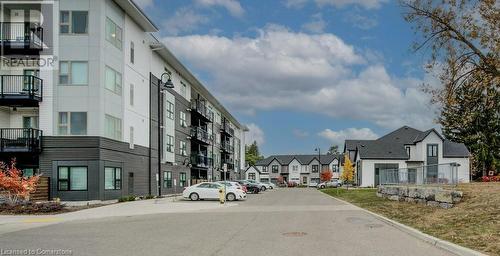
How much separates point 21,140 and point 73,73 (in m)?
5.13

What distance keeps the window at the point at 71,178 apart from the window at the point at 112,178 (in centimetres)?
147

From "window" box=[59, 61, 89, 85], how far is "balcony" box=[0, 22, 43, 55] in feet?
6.01

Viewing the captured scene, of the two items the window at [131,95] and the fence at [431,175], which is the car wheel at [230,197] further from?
the fence at [431,175]

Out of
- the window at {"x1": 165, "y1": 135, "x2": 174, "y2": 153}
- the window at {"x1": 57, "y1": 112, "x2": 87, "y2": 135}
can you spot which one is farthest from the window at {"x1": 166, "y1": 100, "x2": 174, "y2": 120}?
the window at {"x1": 57, "y1": 112, "x2": 87, "y2": 135}

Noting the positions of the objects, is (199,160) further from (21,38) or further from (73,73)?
(21,38)

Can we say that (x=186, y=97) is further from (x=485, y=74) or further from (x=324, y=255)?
(x=324, y=255)

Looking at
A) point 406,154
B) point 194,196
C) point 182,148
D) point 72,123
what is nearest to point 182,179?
point 182,148

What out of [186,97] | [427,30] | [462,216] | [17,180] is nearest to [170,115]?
[186,97]

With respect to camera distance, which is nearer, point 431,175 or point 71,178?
point 431,175

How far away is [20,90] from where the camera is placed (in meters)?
32.1

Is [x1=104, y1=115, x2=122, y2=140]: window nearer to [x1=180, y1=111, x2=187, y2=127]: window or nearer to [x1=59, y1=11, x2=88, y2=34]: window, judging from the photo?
[x1=59, y1=11, x2=88, y2=34]: window

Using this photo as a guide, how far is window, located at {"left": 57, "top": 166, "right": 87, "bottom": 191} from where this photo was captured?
31.9m

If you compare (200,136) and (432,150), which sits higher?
(200,136)

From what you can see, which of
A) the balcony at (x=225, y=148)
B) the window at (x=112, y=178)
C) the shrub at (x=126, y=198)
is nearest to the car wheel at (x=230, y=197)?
the shrub at (x=126, y=198)
